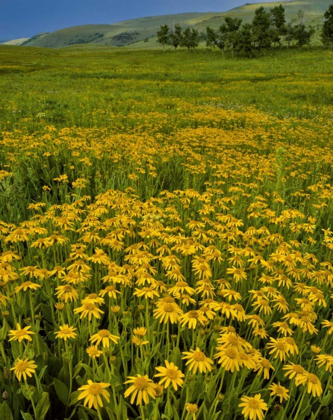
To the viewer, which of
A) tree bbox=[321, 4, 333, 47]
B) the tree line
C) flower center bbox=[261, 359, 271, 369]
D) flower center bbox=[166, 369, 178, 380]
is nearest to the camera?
flower center bbox=[166, 369, 178, 380]

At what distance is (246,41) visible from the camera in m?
63.1

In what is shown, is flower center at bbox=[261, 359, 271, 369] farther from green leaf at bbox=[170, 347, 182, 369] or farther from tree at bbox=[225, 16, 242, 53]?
tree at bbox=[225, 16, 242, 53]

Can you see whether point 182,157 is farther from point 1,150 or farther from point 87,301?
point 87,301

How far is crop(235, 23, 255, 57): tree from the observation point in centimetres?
6241

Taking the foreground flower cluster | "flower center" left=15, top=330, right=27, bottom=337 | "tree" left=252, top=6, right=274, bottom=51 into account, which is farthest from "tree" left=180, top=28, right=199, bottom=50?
"flower center" left=15, top=330, right=27, bottom=337

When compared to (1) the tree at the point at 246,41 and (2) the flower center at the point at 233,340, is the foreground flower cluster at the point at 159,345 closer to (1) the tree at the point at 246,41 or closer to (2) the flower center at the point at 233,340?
(2) the flower center at the point at 233,340

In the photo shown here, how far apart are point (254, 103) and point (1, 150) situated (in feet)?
51.0

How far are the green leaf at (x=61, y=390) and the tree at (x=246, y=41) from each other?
71.7 metres

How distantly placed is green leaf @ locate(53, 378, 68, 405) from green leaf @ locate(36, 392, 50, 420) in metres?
0.14

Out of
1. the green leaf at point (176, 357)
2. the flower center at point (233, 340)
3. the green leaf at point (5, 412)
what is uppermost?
the flower center at point (233, 340)


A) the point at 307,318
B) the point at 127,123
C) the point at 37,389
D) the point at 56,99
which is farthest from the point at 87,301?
the point at 56,99

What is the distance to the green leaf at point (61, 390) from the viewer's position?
6.98 ft

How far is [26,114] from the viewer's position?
1178 centimetres

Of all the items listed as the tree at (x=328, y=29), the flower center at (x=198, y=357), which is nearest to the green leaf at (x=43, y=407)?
the flower center at (x=198, y=357)
